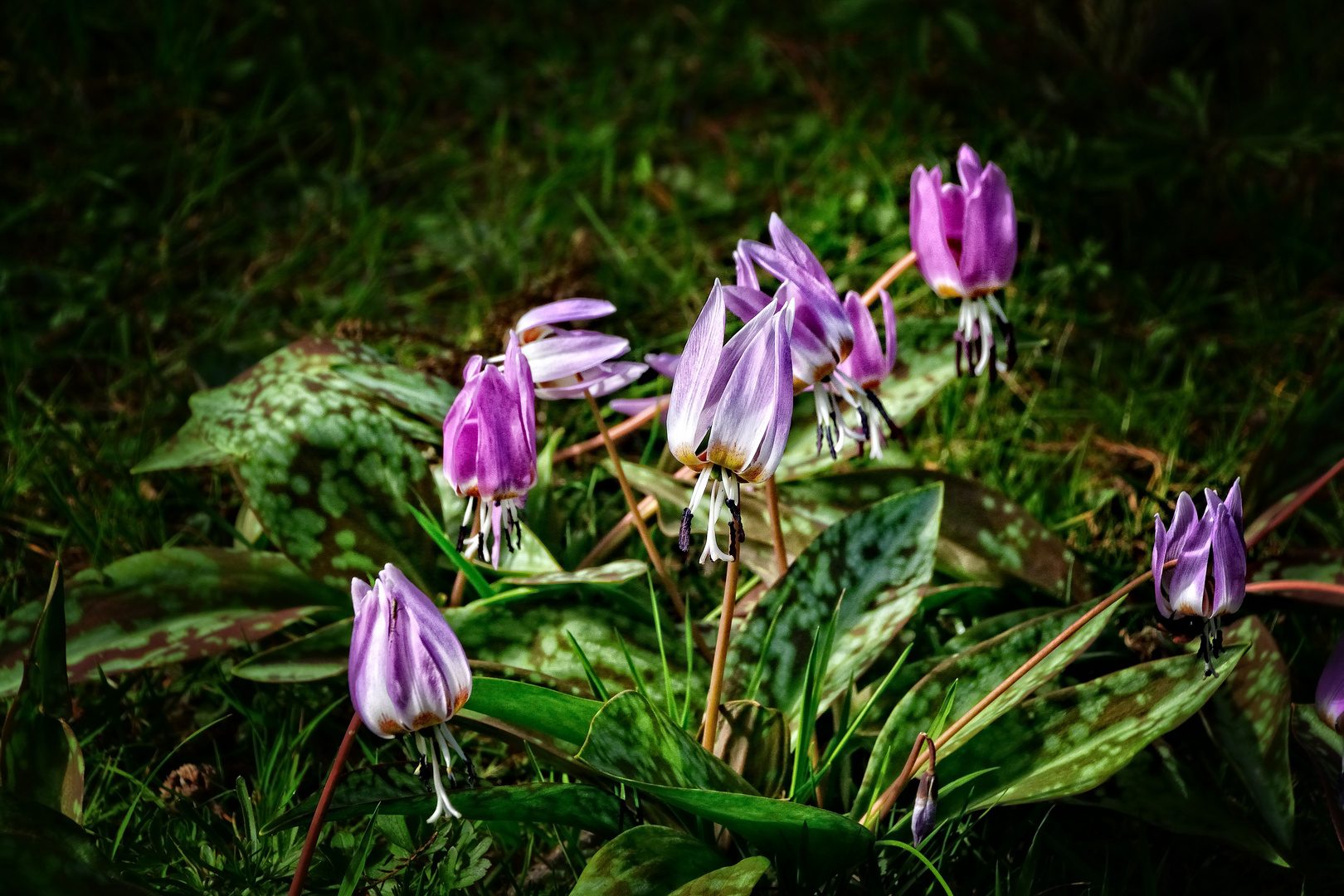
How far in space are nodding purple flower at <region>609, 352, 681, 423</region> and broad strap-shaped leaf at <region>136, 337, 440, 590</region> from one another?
0.97 ft

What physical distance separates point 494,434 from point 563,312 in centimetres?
25

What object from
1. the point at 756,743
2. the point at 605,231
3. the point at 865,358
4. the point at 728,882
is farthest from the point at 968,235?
the point at 605,231

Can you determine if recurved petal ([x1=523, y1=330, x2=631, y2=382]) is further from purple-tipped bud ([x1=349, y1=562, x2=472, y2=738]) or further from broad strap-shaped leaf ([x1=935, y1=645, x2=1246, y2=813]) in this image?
broad strap-shaped leaf ([x1=935, y1=645, x2=1246, y2=813])

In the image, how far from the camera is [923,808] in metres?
1.15

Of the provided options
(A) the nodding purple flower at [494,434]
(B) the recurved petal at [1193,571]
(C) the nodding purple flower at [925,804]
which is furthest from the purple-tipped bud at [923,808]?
(A) the nodding purple flower at [494,434]

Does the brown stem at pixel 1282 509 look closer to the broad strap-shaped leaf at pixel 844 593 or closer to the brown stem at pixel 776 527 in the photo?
the broad strap-shaped leaf at pixel 844 593

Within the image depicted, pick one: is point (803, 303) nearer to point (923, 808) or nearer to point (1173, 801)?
point (923, 808)

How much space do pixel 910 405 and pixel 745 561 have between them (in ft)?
1.22

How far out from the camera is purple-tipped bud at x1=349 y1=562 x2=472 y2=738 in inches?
41.2

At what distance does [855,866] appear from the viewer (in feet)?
Result: 4.12

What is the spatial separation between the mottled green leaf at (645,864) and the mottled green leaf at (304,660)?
19.3 inches

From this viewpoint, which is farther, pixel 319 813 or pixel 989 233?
pixel 989 233

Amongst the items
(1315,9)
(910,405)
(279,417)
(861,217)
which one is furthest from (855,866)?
(1315,9)

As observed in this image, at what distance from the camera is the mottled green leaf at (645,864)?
111cm
